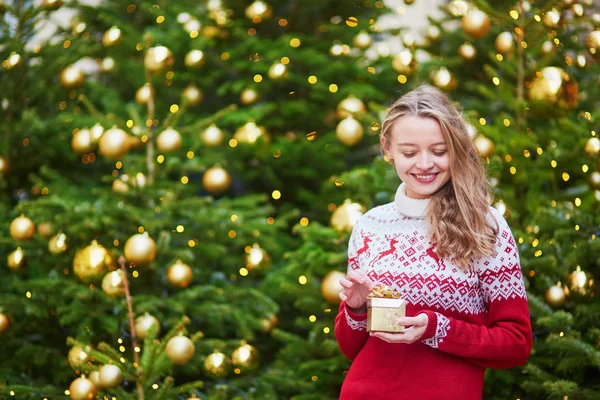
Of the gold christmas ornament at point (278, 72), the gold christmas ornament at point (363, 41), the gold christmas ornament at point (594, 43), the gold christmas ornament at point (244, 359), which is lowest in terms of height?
the gold christmas ornament at point (244, 359)

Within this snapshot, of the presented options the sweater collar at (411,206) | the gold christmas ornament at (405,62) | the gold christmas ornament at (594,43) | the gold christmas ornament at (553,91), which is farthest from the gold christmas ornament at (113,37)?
the sweater collar at (411,206)

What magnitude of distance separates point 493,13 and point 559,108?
0.65m

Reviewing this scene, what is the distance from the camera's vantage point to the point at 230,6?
180 inches

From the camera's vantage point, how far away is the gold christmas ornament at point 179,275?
328 centimetres

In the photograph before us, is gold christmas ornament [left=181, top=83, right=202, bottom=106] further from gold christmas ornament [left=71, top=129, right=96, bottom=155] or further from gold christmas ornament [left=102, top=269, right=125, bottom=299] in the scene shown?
gold christmas ornament [left=102, top=269, right=125, bottom=299]

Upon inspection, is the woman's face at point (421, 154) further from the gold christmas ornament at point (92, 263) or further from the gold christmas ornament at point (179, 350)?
the gold christmas ornament at point (92, 263)

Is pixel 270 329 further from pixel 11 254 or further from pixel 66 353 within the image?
pixel 11 254

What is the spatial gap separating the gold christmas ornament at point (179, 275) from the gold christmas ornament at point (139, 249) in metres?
0.14

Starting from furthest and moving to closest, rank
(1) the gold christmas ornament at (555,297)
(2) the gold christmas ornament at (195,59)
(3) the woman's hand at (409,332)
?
(2) the gold christmas ornament at (195,59), (1) the gold christmas ornament at (555,297), (3) the woman's hand at (409,332)

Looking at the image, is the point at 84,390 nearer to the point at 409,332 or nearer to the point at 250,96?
the point at 409,332

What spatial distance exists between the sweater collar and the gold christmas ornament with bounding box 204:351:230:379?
154 cm

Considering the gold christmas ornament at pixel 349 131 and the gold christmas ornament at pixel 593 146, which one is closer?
the gold christmas ornament at pixel 593 146

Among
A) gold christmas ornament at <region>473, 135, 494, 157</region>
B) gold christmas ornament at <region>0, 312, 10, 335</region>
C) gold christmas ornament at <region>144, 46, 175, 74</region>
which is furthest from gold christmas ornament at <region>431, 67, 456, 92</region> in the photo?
gold christmas ornament at <region>0, 312, 10, 335</region>

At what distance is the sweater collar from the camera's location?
6.23 ft
